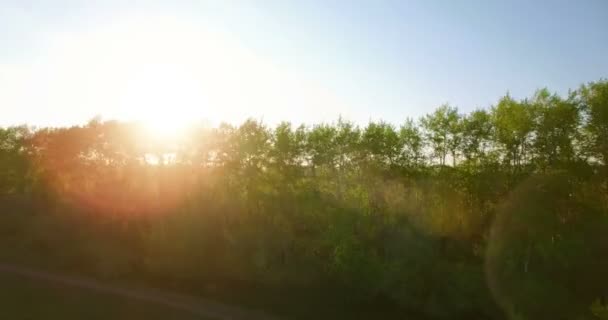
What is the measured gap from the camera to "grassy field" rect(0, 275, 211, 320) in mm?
30172

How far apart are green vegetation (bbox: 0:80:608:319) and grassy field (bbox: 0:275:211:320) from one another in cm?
452

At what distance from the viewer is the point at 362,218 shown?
33.8m

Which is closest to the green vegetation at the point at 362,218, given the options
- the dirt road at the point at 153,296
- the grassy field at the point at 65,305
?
the dirt road at the point at 153,296

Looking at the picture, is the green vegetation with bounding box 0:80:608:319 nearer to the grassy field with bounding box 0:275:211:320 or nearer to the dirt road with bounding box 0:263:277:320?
the dirt road with bounding box 0:263:277:320

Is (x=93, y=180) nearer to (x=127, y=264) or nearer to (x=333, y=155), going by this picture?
(x=127, y=264)

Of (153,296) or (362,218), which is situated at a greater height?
(362,218)

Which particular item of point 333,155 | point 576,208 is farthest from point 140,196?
point 576,208

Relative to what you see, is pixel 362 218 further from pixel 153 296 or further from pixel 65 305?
pixel 65 305

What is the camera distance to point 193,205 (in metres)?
38.6

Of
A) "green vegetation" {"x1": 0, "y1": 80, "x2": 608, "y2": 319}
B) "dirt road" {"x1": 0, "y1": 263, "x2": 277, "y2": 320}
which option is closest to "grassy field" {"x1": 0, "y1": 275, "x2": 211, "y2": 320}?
"dirt road" {"x1": 0, "y1": 263, "x2": 277, "y2": 320}

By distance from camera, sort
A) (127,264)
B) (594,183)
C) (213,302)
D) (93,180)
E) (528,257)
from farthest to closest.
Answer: (93,180) < (127,264) < (213,302) < (594,183) < (528,257)

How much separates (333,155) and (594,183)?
764 inches

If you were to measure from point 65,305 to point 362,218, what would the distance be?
20.5 metres

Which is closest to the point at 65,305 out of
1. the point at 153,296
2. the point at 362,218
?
the point at 153,296
